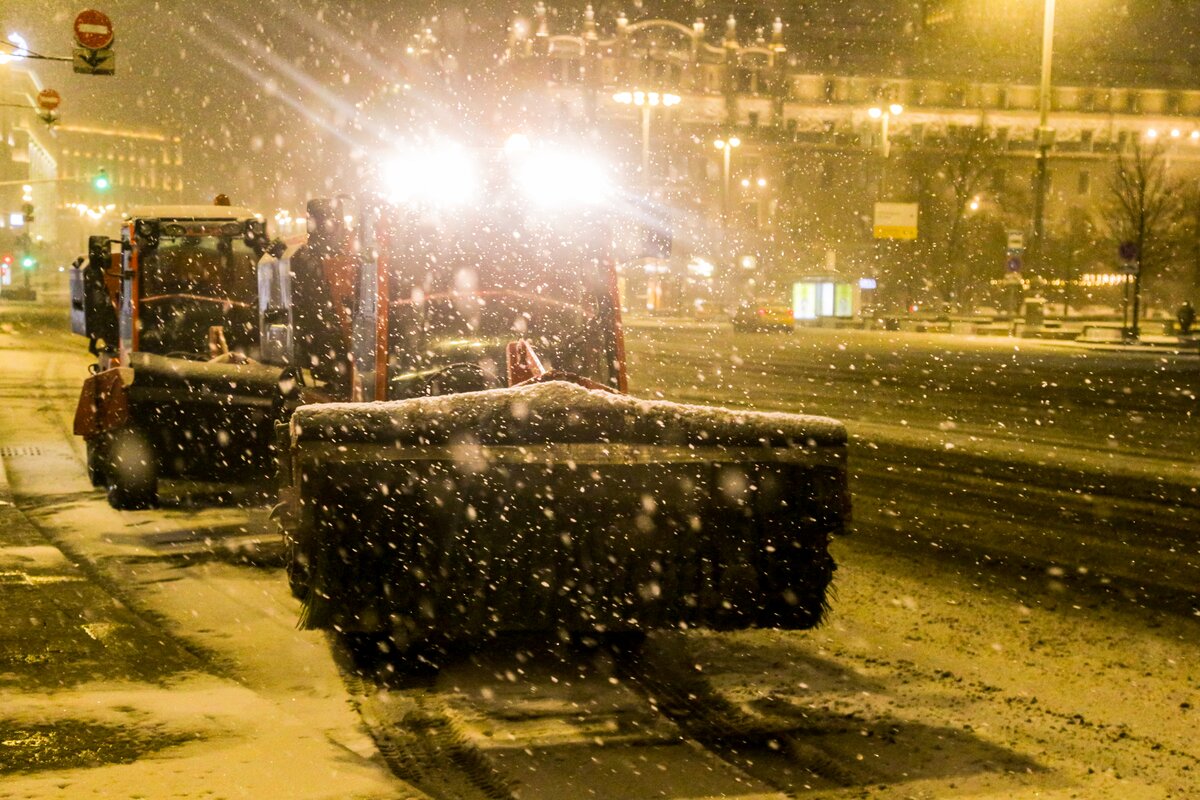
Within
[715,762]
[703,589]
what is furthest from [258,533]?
[715,762]

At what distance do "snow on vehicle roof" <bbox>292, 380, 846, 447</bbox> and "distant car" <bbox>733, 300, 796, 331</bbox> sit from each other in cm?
5146

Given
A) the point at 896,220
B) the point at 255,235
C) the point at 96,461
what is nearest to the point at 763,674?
the point at 96,461

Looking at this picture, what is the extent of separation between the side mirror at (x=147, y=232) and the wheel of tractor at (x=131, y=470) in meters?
5.43

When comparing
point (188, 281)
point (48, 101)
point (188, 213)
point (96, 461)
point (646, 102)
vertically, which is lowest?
point (96, 461)

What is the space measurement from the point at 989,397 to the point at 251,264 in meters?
14.0

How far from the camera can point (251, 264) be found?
56.7 ft

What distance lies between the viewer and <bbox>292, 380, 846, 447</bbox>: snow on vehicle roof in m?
6.02

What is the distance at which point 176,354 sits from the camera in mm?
15609

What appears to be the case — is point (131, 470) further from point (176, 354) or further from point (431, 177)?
point (431, 177)

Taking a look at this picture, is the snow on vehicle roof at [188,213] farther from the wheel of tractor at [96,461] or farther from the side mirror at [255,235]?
the wheel of tractor at [96,461]

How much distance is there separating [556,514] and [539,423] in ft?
1.54

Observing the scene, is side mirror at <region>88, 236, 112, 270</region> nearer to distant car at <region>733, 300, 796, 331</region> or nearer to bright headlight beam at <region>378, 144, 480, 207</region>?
bright headlight beam at <region>378, 144, 480, 207</region>

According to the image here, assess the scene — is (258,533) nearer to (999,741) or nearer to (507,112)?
(507,112)

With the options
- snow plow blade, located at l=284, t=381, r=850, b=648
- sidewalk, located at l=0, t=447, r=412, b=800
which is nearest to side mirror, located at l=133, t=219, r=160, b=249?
sidewalk, located at l=0, t=447, r=412, b=800
